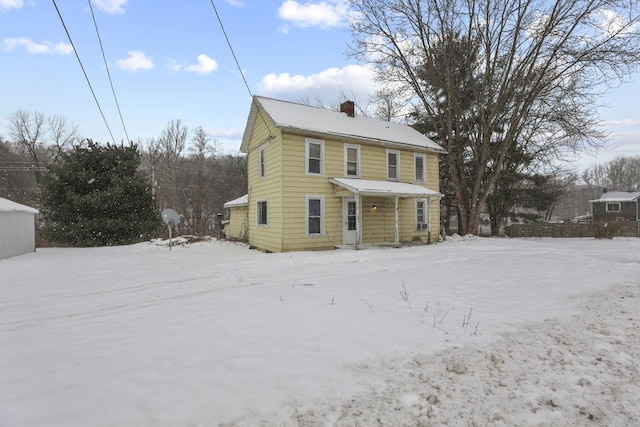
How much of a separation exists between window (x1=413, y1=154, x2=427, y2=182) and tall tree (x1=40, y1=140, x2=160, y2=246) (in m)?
15.6

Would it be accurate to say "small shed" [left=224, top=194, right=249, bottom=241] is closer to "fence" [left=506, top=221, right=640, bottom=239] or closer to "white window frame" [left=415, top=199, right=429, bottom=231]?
"white window frame" [left=415, top=199, right=429, bottom=231]

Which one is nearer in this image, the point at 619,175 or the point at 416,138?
the point at 416,138

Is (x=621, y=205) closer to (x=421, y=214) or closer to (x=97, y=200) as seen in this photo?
(x=421, y=214)

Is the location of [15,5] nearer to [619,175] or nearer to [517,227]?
[517,227]

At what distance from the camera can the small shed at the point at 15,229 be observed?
1261 cm

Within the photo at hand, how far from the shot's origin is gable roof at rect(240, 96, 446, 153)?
13.2 metres

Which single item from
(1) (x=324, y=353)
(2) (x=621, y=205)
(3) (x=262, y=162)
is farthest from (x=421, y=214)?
(2) (x=621, y=205)

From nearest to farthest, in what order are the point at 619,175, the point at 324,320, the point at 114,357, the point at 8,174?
the point at 114,357 → the point at 324,320 → the point at 8,174 → the point at 619,175

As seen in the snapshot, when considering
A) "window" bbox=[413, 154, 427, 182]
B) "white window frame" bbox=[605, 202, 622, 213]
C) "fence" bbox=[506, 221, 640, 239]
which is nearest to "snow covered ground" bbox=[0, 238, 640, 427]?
"window" bbox=[413, 154, 427, 182]

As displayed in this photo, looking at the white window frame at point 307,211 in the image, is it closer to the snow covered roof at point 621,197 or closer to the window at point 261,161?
the window at point 261,161

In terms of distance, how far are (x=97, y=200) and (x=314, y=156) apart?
493 inches

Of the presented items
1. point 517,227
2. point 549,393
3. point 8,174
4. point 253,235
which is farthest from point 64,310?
point 8,174

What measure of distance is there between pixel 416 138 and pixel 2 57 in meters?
16.7

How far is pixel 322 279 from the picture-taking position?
736 centimetres
